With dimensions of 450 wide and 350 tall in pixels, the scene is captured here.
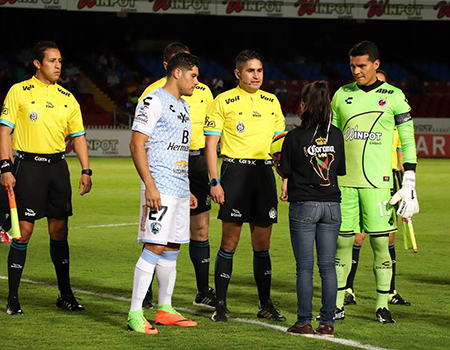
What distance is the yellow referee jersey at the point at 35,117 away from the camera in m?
7.56

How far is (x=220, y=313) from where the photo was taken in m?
7.29

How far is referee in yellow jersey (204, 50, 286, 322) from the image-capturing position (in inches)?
296

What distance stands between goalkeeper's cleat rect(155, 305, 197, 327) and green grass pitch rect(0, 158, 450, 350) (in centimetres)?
10

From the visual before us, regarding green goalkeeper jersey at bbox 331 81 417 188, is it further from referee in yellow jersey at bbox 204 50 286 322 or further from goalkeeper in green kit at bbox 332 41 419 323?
referee in yellow jersey at bbox 204 50 286 322

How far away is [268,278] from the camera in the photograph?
24.9ft

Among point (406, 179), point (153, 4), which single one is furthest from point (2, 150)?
point (153, 4)

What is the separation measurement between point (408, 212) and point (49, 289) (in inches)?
143

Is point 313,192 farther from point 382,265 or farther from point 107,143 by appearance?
point 107,143

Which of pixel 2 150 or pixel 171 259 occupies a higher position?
pixel 2 150

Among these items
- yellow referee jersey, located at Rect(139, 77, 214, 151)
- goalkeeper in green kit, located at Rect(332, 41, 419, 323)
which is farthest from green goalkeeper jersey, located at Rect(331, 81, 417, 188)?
yellow referee jersey, located at Rect(139, 77, 214, 151)

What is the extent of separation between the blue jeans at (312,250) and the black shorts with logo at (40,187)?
2186 millimetres

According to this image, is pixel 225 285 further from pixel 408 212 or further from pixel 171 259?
pixel 408 212

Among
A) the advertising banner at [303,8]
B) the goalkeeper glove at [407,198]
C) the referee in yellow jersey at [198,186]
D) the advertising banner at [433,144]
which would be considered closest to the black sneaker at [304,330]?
the goalkeeper glove at [407,198]

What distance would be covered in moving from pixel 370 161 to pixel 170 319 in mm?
2110
